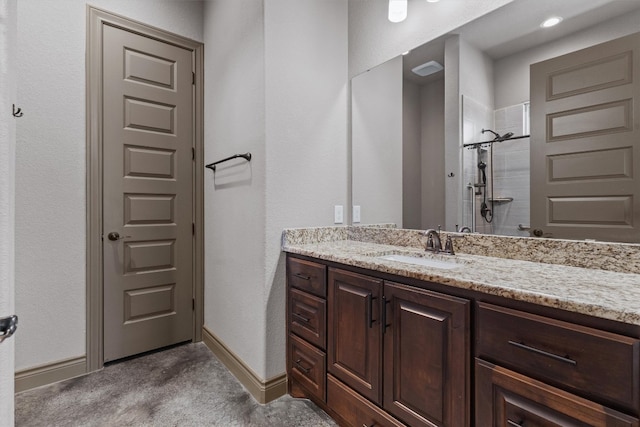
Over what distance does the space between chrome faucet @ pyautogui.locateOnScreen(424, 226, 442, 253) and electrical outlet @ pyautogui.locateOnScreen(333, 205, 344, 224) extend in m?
0.65

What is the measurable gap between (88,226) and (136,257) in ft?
1.26

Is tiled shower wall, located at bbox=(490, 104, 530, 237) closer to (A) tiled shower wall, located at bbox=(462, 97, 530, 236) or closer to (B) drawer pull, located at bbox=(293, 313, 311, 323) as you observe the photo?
(A) tiled shower wall, located at bbox=(462, 97, 530, 236)

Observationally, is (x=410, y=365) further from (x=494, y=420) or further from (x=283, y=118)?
(x=283, y=118)

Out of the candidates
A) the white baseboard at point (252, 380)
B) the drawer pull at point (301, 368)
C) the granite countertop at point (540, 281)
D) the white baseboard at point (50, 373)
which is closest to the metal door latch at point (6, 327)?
the granite countertop at point (540, 281)

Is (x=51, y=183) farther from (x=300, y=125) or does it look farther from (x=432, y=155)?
(x=432, y=155)

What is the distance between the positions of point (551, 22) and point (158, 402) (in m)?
2.78

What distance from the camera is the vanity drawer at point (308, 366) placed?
161 centimetres

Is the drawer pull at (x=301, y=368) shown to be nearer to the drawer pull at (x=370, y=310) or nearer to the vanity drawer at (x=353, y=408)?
the vanity drawer at (x=353, y=408)

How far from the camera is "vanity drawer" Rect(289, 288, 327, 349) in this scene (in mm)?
1622

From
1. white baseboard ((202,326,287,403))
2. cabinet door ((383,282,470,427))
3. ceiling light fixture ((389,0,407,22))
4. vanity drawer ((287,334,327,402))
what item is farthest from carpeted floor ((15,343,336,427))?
ceiling light fixture ((389,0,407,22))

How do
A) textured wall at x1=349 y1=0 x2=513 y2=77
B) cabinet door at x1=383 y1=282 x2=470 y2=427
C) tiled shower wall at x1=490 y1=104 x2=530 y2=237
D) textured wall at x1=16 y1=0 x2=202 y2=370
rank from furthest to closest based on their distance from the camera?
1. textured wall at x1=16 y1=0 x2=202 y2=370
2. textured wall at x1=349 y1=0 x2=513 y2=77
3. tiled shower wall at x1=490 y1=104 x2=530 y2=237
4. cabinet door at x1=383 y1=282 x2=470 y2=427

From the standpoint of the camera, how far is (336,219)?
2180 mm

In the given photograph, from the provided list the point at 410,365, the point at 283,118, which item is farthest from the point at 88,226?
the point at 410,365

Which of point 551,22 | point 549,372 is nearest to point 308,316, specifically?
point 549,372
